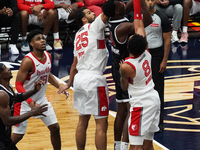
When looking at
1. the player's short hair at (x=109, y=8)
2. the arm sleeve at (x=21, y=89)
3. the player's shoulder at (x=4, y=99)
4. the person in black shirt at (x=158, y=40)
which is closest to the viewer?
the player's shoulder at (x=4, y=99)

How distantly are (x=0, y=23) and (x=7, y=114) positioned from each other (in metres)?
6.39

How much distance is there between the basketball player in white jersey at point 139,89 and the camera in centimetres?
372

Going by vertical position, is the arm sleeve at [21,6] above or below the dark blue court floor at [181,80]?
above

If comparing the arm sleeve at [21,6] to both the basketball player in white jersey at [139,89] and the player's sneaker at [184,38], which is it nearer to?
the player's sneaker at [184,38]

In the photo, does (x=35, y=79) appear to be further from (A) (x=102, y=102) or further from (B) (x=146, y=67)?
(B) (x=146, y=67)

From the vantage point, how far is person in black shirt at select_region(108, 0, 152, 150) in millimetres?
4125

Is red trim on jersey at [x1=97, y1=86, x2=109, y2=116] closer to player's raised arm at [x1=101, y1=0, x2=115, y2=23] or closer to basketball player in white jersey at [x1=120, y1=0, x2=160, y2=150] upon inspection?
basketball player in white jersey at [x1=120, y1=0, x2=160, y2=150]

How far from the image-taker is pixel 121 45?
4.28 metres

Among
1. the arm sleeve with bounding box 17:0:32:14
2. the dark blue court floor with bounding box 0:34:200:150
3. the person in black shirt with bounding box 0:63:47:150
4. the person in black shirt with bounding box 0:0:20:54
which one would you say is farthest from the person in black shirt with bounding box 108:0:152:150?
the arm sleeve with bounding box 17:0:32:14

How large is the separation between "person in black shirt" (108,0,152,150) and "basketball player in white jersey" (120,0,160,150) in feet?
0.98

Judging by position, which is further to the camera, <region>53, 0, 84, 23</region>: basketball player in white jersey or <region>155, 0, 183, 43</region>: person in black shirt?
<region>155, 0, 183, 43</region>: person in black shirt

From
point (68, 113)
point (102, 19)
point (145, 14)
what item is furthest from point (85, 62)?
point (68, 113)

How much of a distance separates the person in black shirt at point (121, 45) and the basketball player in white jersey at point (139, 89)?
0.98 feet

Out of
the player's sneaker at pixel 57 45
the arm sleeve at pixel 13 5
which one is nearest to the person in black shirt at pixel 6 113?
the arm sleeve at pixel 13 5
